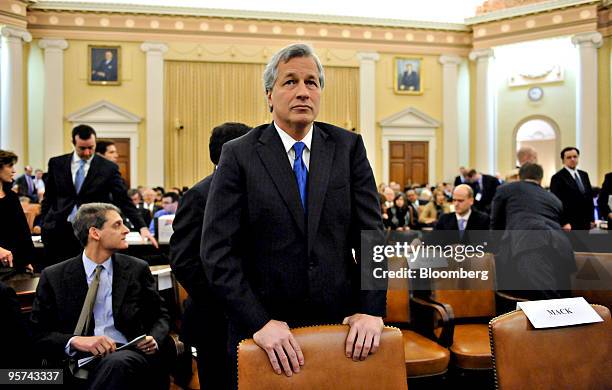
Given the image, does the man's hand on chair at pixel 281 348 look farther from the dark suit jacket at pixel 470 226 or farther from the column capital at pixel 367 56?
the column capital at pixel 367 56

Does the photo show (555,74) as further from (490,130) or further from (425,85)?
(425,85)

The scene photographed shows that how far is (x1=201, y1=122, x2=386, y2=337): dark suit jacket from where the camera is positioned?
1.74 m

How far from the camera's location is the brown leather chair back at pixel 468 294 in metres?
4.12

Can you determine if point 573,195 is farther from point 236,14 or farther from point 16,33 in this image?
point 16,33

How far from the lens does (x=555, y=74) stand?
1609cm

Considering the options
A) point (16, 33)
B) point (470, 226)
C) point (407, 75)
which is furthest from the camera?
point (407, 75)

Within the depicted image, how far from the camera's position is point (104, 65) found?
15.2 metres

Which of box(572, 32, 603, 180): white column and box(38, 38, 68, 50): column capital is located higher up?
box(38, 38, 68, 50): column capital

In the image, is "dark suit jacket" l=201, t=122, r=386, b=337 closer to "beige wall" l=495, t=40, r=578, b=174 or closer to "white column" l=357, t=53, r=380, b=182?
"white column" l=357, t=53, r=380, b=182

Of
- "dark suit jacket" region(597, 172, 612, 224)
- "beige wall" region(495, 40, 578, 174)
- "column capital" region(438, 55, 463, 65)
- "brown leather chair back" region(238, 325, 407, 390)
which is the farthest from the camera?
"column capital" region(438, 55, 463, 65)

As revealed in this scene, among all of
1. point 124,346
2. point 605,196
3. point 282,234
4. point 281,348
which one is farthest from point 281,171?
point 605,196

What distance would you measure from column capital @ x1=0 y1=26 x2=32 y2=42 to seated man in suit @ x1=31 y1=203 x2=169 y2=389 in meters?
12.7

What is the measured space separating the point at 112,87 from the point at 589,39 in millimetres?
12686

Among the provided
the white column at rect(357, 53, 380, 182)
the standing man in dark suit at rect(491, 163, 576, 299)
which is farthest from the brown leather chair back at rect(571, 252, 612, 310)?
the white column at rect(357, 53, 380, 182)
